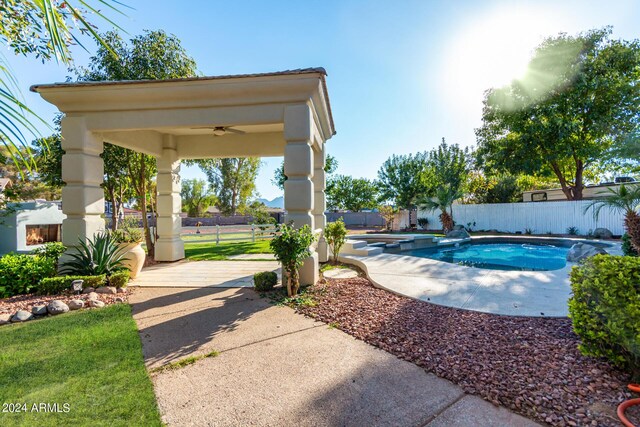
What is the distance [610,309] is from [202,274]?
736 cm

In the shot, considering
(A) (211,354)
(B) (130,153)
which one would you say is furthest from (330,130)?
(A) (211,354)

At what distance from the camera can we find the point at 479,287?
5.52 metres

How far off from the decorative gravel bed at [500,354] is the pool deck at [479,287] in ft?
1.18

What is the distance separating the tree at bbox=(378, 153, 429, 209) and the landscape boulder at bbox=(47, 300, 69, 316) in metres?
26.3

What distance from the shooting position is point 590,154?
15.8 metres

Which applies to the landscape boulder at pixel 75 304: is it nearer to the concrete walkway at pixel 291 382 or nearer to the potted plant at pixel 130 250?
the concrete walkway at pixel 291 382

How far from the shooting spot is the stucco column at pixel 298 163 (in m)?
5.56

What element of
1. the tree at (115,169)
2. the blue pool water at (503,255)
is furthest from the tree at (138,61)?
the blue pool water at (503,255)

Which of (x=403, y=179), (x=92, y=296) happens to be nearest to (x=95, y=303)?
(x=92, y=296)

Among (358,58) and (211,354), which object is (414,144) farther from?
(211,354)

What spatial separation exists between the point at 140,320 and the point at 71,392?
1.88 m

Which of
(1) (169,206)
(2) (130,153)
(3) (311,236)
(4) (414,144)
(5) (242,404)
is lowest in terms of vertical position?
(5) (242,404)

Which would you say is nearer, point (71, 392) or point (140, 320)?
point (71, 392)

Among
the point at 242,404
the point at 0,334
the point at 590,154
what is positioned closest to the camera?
the point at 242,404
